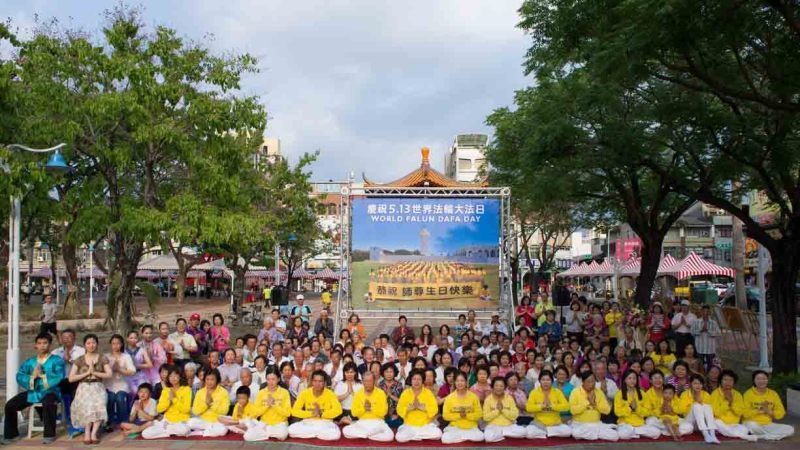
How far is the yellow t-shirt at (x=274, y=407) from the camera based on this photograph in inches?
328

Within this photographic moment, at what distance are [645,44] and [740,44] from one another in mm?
2685

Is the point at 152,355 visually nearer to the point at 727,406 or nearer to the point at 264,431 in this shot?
the point at 264,431

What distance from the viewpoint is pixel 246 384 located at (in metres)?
8.77

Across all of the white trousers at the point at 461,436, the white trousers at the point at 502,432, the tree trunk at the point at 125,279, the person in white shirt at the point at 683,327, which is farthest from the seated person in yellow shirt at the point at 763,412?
the tree trunk at the point at 125,279

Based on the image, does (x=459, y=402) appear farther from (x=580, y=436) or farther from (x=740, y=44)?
(x=740, y=44)

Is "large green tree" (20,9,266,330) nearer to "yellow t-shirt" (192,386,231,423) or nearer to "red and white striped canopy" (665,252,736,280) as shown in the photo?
"yellow t-shirt" (192,386,231,423)

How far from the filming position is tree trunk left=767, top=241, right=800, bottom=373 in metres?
11.4

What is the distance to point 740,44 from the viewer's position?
10266mm

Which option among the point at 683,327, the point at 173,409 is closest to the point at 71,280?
the point at 173,409

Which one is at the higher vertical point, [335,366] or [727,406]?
[335,366]

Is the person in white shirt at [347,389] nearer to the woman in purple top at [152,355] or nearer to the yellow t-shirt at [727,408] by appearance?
the woman in purple top at [152,355]

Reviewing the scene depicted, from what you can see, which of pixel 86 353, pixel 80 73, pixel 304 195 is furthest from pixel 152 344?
pixel 304 195

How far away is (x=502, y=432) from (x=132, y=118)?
29.5 feet

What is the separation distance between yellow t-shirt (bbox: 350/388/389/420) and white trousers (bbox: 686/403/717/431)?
3.58 meters
